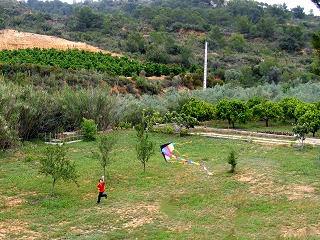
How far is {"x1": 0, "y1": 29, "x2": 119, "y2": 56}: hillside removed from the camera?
66.4 m

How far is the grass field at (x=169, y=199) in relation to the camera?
43.1ft

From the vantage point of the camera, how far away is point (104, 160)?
59.3 feet

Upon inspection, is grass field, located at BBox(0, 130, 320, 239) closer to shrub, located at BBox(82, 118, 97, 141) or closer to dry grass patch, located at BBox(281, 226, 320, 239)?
dry grass patch, located at BBox(281, 226, 320, 239)

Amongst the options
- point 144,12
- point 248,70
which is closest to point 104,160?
point 248,70

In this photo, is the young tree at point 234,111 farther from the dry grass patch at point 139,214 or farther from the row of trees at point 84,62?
the row of trees at point 84,62

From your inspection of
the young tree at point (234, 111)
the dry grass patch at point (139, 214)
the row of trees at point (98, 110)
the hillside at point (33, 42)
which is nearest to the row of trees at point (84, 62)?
the hillside at point (33, 42)

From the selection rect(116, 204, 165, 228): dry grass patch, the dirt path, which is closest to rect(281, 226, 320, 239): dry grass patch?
rect(116, 204, 165, 228): dry grass patch

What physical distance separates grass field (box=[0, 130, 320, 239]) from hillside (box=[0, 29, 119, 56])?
4672 cm

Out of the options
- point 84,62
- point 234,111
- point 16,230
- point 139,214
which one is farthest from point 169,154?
point 84,62

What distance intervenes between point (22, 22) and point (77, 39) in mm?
15439

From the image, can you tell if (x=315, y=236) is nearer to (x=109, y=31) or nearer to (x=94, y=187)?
(x=94, y=187)

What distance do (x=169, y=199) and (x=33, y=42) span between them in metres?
56.5

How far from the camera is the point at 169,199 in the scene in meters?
16.0

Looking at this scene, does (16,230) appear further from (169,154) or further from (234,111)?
(234,111)
